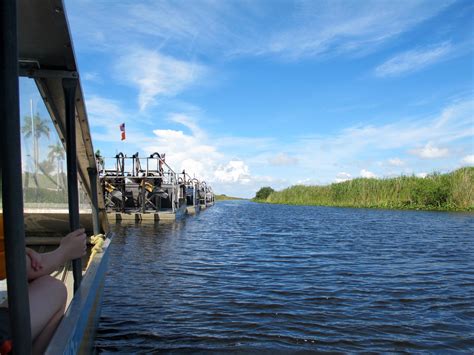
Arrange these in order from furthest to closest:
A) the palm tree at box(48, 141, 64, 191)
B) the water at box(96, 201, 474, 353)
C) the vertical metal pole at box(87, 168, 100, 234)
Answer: the water at box(96, 201, 474, 353) < the vertical metal pole at box(87, 168, 100, 234) < the palm tree at box(48, 141, 64, 191)

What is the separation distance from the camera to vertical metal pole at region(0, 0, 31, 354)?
1.83 metres

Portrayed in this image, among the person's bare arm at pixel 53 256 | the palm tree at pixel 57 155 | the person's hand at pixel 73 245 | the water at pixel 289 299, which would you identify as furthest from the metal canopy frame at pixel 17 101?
the water at pixel 289 299

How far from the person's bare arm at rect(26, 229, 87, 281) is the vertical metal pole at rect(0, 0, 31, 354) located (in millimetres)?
367

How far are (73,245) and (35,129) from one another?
147cm

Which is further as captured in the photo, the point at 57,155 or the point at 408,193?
the point at 408,193

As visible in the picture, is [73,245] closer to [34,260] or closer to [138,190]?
[34,260]

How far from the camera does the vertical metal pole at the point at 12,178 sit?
1.83 m

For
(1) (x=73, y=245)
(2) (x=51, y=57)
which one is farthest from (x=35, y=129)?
(1) (x=73, y=245)

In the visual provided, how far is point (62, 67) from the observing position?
138 inches

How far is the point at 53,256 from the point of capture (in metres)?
2.69

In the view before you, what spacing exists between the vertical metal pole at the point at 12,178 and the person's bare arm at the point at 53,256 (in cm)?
37

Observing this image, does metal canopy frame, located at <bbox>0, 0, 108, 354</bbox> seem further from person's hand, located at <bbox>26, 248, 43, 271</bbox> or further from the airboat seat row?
the airboat seat row

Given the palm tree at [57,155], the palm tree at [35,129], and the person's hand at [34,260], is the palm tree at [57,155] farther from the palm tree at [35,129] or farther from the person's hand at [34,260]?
the person's hand at [34,260]

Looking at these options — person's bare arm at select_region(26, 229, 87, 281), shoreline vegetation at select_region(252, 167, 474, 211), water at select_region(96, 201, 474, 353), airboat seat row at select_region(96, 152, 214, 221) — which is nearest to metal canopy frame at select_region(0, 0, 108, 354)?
person's bare arm at select_region(26, 229, 87, 281)
